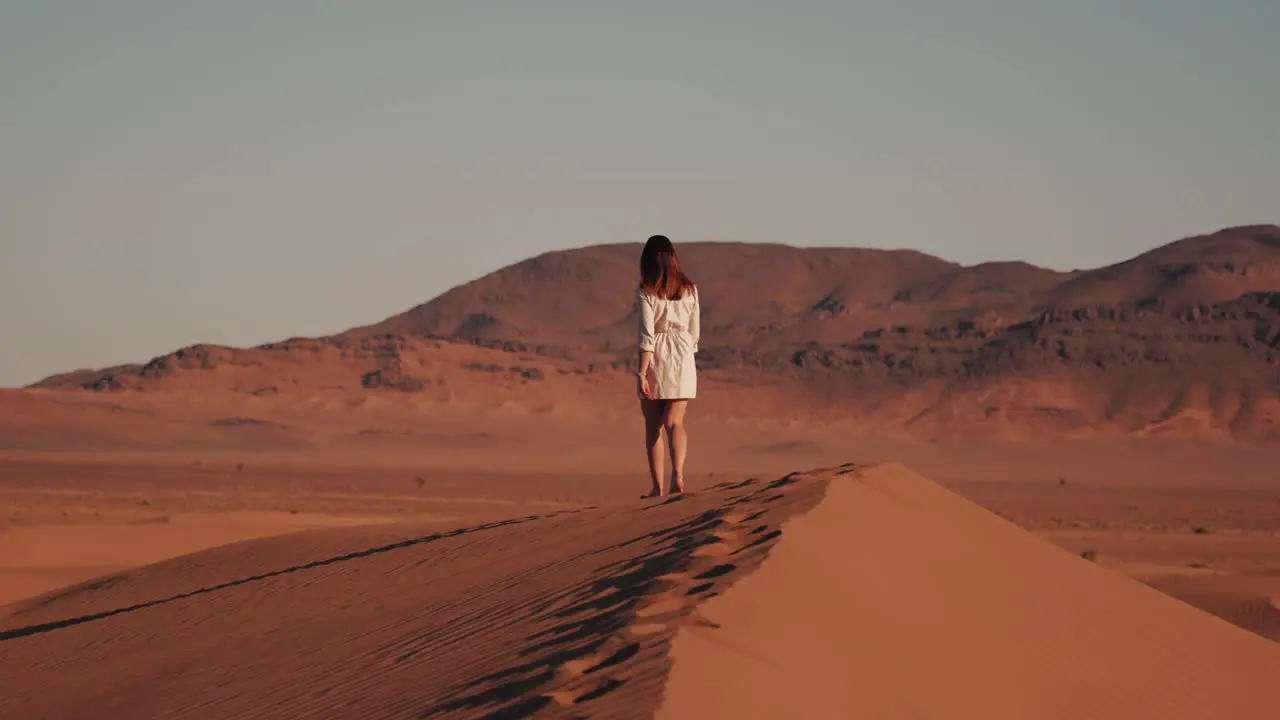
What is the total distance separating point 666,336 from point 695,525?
69.4 inches

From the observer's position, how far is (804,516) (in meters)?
9.18

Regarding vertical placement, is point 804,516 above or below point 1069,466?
above

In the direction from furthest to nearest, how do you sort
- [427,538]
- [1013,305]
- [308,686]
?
1. [1013,305]
2. [427,538]
3. [308,686]

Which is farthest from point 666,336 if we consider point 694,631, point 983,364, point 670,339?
point 983,364

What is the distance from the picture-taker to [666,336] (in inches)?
435

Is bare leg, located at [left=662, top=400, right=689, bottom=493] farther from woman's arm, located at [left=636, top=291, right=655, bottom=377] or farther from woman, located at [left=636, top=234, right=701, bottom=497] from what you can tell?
woman's arm, located at [left=636, top=291, right=655, bottom=377]

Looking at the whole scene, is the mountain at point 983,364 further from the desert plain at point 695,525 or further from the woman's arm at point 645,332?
the woman's arm at point 645,332

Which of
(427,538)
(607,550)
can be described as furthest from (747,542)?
(427,538)

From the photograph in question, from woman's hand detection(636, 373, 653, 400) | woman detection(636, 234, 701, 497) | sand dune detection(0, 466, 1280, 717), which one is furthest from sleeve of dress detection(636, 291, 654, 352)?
sand dune detection(0, 466, 1280, 717)

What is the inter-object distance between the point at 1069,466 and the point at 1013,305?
150 ft

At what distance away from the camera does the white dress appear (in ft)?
36.0

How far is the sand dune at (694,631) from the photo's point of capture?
23.0ft

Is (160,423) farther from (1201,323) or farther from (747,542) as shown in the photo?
(747,542)

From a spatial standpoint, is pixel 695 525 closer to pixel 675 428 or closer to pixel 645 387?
pixel 645 387
